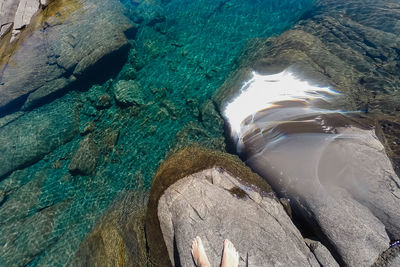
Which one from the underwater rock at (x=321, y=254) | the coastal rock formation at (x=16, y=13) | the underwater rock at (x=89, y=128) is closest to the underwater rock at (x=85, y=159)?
the underwater rock at (x=89, y=128)

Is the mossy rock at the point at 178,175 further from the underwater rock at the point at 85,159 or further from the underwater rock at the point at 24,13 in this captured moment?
the underwater rock at the point at 24,13

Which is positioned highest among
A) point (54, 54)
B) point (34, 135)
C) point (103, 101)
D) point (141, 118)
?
point (54, 54)

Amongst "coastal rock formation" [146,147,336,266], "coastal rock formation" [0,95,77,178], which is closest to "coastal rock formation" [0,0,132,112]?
"coastal rock formation" [0,95,77,178]

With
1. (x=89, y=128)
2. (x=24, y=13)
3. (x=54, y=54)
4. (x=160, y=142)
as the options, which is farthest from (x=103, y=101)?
(x=24, y=13)

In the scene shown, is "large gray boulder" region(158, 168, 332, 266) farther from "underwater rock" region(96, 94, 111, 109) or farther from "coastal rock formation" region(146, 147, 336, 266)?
"underwater rock" region(96, 94, 111, 109)

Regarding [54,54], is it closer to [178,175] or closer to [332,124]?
[178,175]
